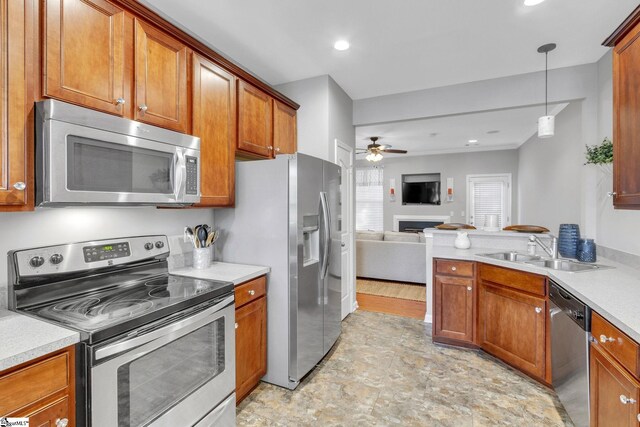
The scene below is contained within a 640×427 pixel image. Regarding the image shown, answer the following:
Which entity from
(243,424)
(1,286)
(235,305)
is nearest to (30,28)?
(1,286)

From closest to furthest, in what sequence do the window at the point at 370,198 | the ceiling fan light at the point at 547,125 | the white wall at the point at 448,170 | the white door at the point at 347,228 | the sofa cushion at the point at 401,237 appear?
1. the ceiling fan light at the point at 547,125
2. the white door at the point at 347,228
3. the sofa cushion at the point at 401,237
4. the white wall at the point at 448,170
5. the window at the point at 370,198

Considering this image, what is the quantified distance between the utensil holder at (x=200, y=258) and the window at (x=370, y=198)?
6.37 metres

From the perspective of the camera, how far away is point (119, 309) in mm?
1411

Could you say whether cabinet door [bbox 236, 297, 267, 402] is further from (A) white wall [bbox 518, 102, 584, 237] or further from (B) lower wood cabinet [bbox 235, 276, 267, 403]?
(A) white wall [bbox 518, 102, 584, 237]

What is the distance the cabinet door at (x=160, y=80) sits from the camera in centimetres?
169

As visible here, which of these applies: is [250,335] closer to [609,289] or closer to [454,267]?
[454,267]

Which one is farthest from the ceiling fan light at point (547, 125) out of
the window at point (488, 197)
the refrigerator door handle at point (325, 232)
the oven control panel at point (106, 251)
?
the window at point (488, 197)

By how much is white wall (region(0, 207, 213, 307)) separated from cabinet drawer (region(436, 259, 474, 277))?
2.27 metres

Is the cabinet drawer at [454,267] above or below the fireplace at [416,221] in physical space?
below

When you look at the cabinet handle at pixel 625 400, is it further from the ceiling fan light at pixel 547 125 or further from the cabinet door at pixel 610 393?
the ceiling fan light at pixel 547 125

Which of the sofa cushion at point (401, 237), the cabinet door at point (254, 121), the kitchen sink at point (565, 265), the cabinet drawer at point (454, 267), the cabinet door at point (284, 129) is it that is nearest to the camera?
the kitchen sink at point (565, 265)

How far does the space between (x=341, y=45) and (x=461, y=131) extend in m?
3.84

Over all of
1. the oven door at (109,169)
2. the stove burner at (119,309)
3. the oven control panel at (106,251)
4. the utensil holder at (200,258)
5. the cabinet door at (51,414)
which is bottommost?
the cabinet door at (51,414)

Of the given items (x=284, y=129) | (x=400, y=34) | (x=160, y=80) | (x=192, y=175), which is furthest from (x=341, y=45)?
(x=192, y=175)
